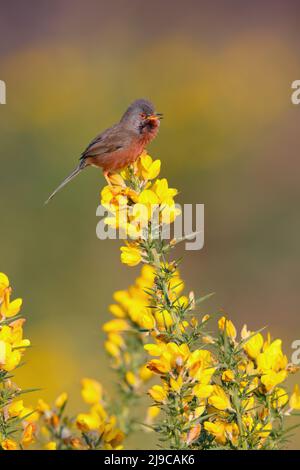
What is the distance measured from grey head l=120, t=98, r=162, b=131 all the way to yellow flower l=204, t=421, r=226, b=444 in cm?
160

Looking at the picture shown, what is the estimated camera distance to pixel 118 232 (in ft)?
6.33

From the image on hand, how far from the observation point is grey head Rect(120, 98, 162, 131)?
306cm

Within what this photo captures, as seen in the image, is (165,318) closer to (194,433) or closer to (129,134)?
(194,433)

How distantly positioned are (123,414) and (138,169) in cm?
82

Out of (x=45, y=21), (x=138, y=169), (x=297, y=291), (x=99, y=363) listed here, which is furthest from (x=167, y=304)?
(x=45, y=21)

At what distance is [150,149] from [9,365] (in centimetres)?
647

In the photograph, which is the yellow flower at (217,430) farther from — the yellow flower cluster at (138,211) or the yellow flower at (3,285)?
the yellow flower at (3,285)

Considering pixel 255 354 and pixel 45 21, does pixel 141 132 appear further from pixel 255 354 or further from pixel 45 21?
pixel 45 21

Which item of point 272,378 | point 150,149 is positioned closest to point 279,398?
point 272,378

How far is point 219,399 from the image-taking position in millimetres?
1679

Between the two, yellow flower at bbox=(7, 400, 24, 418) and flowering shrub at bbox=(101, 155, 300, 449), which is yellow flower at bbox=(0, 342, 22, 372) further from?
flowering shrub at bbox=(101, 155, 300, 449)

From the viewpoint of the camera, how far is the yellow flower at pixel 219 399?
1679mm

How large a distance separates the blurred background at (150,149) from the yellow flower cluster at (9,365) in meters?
2.07

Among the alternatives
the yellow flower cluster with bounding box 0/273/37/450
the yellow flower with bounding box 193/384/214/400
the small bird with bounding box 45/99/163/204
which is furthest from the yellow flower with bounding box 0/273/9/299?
the small bird with bounding box 45/99/163/204
